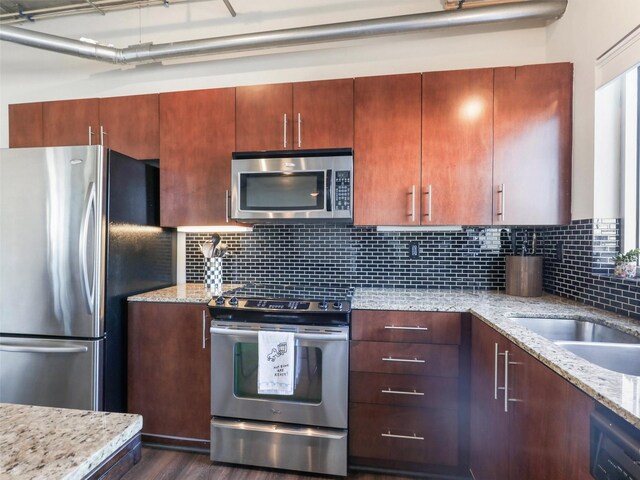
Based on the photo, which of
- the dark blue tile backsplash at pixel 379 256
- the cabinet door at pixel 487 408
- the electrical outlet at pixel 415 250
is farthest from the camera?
the electrical outlet at pixel 415 250

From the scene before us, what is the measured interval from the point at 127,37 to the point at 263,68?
1.26 m

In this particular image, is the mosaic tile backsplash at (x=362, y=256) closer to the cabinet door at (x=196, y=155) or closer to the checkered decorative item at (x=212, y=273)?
the checkered decorative item at (x=212, y=273)

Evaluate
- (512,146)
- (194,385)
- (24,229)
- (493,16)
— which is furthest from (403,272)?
(24,229)

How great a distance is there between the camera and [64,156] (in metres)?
1.85

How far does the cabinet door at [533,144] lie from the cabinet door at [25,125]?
3195mm

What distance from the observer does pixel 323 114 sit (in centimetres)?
207

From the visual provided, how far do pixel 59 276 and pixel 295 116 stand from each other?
5.61 feet

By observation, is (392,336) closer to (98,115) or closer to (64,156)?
(64,156)

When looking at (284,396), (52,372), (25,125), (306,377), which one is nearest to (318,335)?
(306,377)

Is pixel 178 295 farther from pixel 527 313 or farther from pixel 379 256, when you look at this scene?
pixel 527 313

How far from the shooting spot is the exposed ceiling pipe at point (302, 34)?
1939 millimetres

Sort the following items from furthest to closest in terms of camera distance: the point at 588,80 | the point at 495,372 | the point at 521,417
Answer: the point at 588,80, the point at 495,372, the point at 521,417

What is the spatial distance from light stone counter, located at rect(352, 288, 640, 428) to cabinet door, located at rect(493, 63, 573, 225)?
1.63 ft

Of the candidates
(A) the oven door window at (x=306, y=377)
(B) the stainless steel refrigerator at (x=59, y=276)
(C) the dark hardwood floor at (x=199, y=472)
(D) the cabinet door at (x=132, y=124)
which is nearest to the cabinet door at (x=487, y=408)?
(C) the dark hardwood floor at (x=199, y=472)
